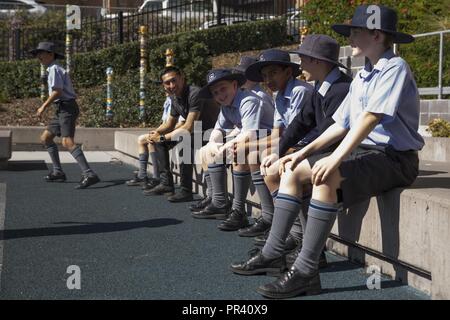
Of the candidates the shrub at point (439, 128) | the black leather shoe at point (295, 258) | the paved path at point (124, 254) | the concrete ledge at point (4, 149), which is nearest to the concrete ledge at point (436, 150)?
the shrub at point (439, 128)

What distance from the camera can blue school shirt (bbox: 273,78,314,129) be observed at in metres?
5.54

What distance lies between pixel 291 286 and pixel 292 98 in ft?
5.91

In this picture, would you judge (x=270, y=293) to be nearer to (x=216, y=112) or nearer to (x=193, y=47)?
(x=216, y=112)

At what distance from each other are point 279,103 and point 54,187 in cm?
444

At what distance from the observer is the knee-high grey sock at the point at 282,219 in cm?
439

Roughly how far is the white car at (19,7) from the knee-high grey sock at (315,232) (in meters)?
22.2

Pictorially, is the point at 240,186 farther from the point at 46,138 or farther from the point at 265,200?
the point at 46,138

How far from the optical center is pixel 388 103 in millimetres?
4066

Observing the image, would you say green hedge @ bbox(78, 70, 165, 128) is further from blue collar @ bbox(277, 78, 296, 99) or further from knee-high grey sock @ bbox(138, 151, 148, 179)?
blue collar @ bbox(277, 78, 296, 99)

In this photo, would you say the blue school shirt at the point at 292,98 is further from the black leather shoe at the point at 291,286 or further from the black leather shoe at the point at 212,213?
the black leather shoe at the point at 291,286

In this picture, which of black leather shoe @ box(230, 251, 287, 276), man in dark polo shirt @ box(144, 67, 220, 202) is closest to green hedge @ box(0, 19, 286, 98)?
man in dark polo shirt @ box(144, 67, 220, 202)

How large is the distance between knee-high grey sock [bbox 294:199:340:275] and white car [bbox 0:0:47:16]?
22.2 m
